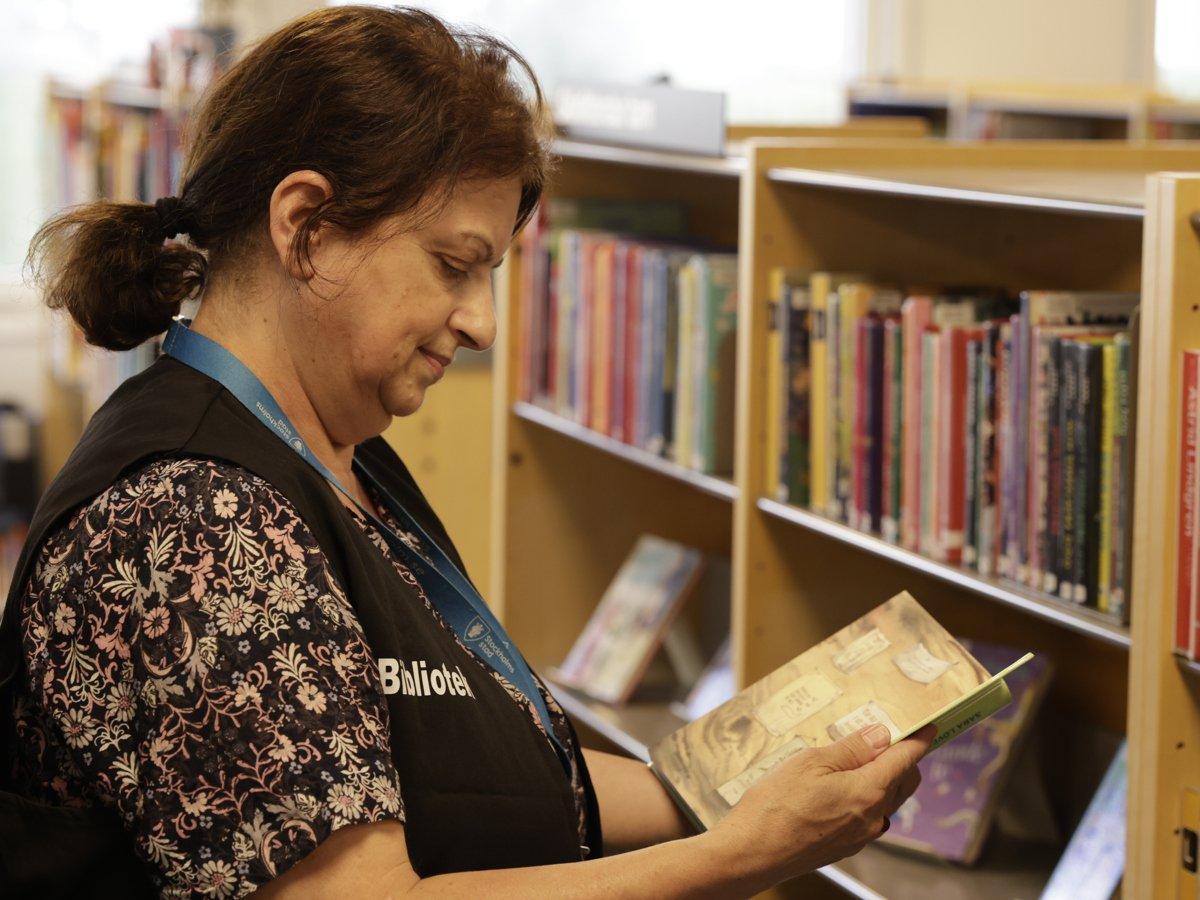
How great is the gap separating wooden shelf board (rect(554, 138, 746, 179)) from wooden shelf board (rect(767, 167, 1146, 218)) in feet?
0.40

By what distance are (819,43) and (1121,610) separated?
17.8 feet

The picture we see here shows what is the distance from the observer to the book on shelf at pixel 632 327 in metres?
2.29

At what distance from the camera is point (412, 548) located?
1266 millimetres

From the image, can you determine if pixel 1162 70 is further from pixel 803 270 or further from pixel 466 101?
pixel 466 101

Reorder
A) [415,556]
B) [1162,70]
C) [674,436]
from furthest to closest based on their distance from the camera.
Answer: [1162,70] → [674,436] → [415,556]

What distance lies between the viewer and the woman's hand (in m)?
1.13

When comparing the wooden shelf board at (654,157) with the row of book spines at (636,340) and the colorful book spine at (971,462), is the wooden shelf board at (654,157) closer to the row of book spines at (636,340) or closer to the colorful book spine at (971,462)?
the row of book spines at (636,340)

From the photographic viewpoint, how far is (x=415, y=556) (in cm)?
126

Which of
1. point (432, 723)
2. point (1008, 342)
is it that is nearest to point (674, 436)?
point (1008, 342)

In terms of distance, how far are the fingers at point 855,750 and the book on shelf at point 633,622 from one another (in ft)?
4.63

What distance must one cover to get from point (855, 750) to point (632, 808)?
0.33 meters

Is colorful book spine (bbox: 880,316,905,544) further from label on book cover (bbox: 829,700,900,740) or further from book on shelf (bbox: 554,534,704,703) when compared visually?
book on shelf (bbox: 554,534,704,703)

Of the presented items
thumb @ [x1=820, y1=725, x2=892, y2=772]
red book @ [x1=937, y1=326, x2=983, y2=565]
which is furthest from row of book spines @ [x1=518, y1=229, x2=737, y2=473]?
thumb @ [x1=820, y1=725, x2=892, y2=772]

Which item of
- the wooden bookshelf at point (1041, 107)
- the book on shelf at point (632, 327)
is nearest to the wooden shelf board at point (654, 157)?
the book on shelf at point (632, 327)
